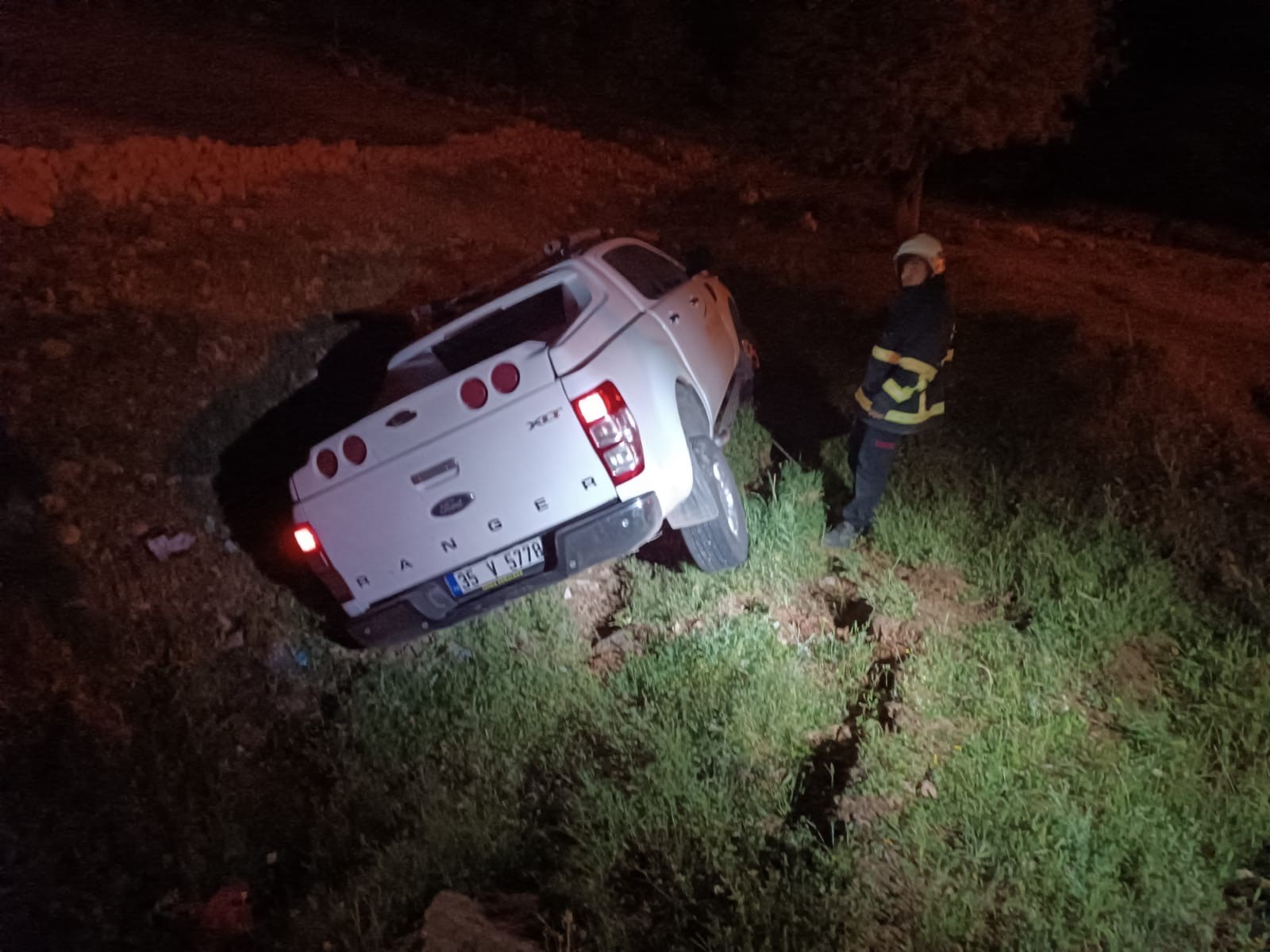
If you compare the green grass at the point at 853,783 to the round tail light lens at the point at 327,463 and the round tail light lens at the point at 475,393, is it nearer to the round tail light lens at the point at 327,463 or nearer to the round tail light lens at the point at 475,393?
the round tail light lens at the point at 327,463

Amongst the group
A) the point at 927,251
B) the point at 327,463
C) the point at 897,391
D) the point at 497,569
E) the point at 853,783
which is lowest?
the point at 853,783

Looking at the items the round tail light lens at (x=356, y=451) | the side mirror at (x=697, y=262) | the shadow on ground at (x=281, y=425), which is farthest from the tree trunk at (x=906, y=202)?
the round tail light lens at (x=356, y=451)

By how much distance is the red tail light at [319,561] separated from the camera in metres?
4.40

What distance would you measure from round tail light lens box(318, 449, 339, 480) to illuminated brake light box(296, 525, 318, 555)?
305 millimetres

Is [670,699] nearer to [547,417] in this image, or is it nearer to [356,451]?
[547,417]

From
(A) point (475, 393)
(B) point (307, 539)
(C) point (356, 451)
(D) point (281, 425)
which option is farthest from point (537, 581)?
(D) point (281, 425)

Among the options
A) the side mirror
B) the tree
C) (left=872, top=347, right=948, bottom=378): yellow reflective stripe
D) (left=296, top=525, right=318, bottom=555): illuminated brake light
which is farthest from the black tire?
the tree

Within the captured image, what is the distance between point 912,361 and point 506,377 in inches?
85.9

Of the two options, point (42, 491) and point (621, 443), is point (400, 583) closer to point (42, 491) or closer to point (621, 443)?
point (621, 443)

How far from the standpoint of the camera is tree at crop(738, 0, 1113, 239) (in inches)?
299

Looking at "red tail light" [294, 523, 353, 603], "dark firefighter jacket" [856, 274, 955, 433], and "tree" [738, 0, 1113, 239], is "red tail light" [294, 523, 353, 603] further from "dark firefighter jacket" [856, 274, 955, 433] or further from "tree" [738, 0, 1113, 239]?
"tree" [738, 0, 1113, 239]

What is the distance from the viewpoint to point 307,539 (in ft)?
14.4

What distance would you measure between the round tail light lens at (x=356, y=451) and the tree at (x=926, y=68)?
6.18 metres

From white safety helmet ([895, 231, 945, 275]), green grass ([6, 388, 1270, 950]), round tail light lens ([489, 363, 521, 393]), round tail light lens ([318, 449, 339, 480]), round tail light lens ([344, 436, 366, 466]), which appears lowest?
green grass ([6, 388, 1270, 950])
